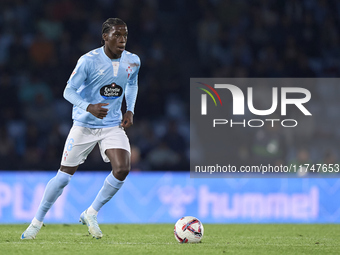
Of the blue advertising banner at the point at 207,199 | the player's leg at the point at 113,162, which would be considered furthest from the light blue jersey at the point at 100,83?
the blue advertising banner at the point at 207,199

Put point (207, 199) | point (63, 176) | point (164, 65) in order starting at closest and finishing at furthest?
point (63, 176)
point (207, 199)
point (164, 65)

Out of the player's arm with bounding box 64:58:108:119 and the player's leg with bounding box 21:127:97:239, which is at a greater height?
the player's arm with bounding box 64:58:108:119

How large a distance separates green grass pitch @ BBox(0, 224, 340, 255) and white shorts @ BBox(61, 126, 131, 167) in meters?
0.87

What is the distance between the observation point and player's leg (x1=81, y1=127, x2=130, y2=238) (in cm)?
634

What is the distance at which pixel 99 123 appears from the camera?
6477mm

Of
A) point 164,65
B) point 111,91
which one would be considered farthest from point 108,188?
point 164,65

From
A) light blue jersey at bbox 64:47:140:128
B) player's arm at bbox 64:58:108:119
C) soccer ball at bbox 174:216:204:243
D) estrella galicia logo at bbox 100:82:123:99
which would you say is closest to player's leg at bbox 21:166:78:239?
light blue jersey at bbox 64:47:140:128

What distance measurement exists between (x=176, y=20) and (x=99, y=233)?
9370 millimetres

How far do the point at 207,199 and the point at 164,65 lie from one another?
164 inches

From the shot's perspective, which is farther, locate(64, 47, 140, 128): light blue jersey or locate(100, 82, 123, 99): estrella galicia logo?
locate(100, 82, 123, 99): estrella galicia logo

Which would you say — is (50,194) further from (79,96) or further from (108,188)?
(79,96)

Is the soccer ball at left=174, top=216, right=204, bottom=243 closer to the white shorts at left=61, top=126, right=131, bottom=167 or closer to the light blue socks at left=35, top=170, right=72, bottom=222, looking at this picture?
the white shorts at left=61, top=126, right=131, bottom=167

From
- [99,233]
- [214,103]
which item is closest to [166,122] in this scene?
[214,103]

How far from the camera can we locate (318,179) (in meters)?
10.1
